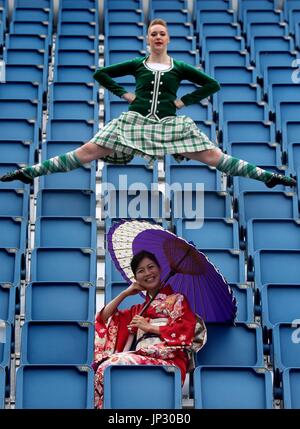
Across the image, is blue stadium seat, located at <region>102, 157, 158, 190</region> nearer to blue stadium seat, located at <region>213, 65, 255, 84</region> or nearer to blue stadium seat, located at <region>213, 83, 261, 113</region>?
blue stadium seat, located at <region>213, 83, 261, 113</region>

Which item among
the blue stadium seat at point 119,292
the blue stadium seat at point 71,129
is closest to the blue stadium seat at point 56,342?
the blue stadium seat at point 119,292

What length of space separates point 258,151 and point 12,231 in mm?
1480

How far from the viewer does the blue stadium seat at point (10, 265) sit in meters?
4.76

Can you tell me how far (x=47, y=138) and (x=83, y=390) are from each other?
2.29m

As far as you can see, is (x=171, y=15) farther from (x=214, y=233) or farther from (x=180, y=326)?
(x=180, y=326)

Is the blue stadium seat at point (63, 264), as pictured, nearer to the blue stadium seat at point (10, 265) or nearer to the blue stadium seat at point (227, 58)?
the blue stadium seat at point (10, 265)

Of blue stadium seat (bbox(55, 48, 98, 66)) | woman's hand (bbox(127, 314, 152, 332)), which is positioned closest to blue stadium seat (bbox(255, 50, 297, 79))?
blue stadium seat (bbox(55, 48, 98, 66))

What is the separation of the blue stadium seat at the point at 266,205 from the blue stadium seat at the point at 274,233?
20 centimetres

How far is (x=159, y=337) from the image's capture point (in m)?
4.11

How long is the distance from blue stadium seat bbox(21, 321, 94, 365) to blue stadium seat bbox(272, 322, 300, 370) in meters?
0.73

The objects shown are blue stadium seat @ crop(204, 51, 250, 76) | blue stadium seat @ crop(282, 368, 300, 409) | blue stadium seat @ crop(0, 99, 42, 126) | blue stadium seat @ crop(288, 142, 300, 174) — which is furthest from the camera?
blue stadium seat @ crop(204, 51, 250, 76)

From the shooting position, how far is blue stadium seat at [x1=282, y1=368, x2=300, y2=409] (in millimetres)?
3938

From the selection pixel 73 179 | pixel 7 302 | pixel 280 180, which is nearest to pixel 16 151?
pixel 73 179
